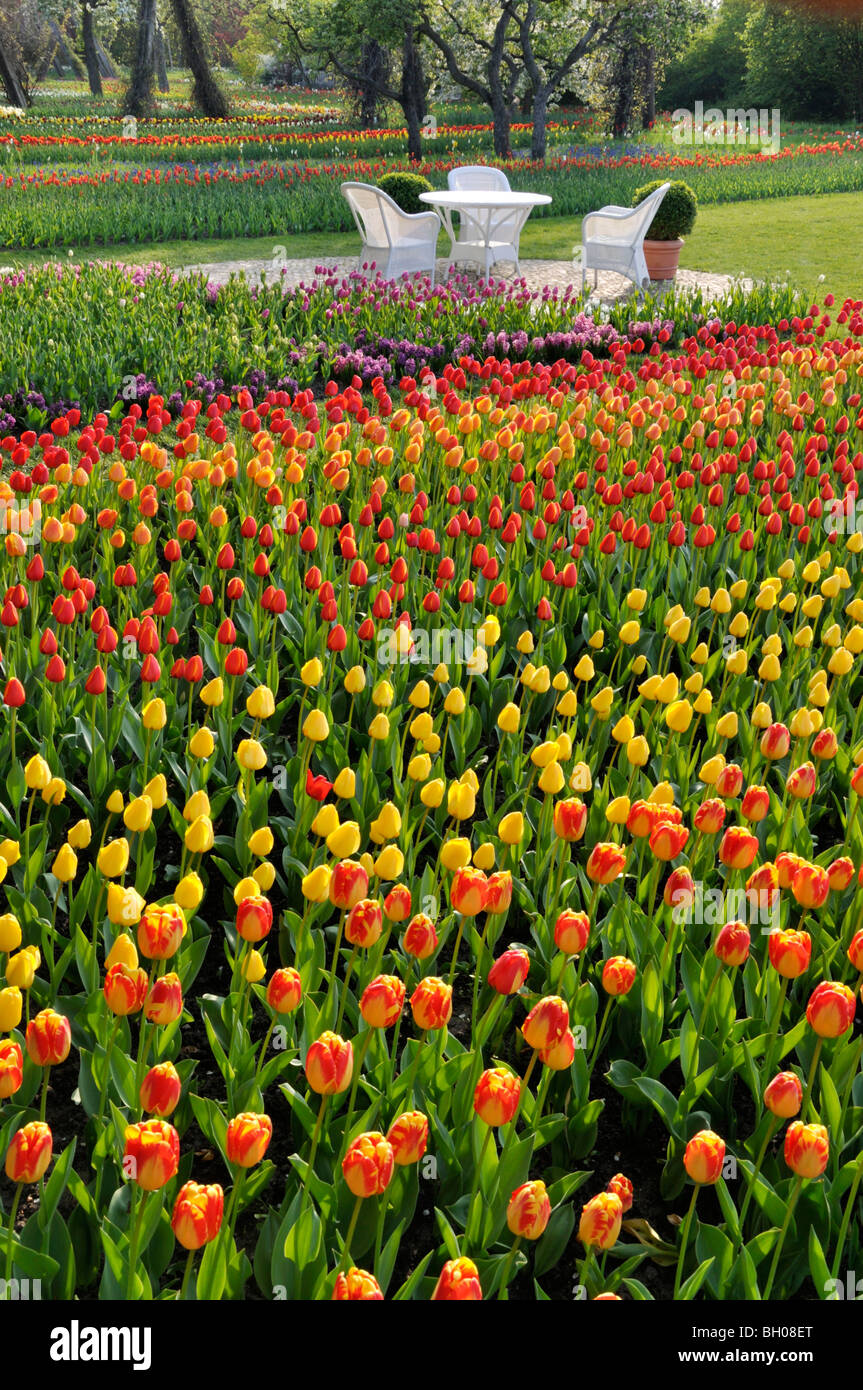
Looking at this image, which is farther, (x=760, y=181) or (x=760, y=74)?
(x=760, y=74)

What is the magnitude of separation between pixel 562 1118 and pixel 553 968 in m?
0.38

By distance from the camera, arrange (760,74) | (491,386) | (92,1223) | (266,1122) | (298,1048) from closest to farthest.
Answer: (266,1122), (92,1223), (298,1048), (491,386), (760,74)

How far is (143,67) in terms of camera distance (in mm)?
34156

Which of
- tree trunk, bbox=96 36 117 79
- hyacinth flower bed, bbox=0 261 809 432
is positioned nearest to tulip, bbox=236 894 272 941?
hyacinth flower bed, bbox=0 261 809 432

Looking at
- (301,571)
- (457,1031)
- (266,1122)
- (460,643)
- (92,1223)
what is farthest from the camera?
(301,571)

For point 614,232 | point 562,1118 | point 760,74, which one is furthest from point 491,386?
point 760,74

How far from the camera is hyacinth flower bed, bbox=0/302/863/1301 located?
1880 millimetres

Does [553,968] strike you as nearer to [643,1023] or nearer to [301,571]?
[643,1023]

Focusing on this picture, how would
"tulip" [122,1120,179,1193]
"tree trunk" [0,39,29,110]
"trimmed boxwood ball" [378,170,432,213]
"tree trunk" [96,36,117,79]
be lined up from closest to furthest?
"tulip" [122,1120,179,1193], "trimmed boxwood ball" [378,170,432,213], "tree trunk" [0,39,29,110], "tree trunk" [96,36,117,79]

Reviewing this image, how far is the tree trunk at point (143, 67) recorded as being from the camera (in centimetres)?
3316

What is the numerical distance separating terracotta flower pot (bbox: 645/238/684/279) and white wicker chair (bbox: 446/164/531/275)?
5.21 ft

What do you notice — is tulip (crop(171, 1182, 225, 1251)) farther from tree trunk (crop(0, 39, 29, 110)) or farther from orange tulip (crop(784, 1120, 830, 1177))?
tree trunk (crop(0, 39, 29, 110))

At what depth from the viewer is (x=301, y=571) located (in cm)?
491

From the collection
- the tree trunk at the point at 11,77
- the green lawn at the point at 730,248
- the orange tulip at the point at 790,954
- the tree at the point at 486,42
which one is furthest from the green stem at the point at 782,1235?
the tree trunk at the point at 11,77
